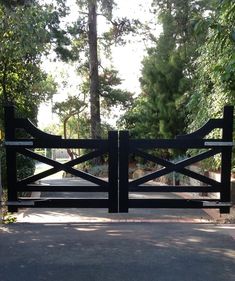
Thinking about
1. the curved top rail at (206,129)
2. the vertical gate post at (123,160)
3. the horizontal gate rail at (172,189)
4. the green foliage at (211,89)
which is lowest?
the horizontal gate rail at (172,189)

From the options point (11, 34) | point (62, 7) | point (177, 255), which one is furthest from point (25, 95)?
point (177, 255)

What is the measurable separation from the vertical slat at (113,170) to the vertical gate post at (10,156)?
1.60m

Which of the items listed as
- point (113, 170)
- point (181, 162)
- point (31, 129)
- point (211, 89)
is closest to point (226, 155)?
point (181, 162)

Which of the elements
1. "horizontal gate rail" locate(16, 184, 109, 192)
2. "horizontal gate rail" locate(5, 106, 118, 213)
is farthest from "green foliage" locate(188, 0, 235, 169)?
"horizontal gate rail" locate(16, 184, 109, 192)

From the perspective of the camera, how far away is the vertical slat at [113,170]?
736 cm

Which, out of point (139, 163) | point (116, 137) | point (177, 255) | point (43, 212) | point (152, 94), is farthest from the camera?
point (139, 163)

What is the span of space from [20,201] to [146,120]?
15.1 m

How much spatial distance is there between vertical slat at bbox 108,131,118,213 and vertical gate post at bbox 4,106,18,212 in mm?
1596

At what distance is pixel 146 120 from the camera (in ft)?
72.8

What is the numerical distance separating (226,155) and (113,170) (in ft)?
6.21

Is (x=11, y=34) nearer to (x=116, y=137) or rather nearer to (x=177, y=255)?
(x=116, y=137)

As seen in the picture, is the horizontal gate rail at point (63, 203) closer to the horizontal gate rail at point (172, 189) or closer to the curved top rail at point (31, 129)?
the horizontal gate rail at point (172, 189)

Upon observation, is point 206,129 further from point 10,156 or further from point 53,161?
point 10,156

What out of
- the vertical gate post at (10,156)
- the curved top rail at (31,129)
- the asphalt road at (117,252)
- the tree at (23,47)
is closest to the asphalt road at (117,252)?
the asphalt road at (117,252)
